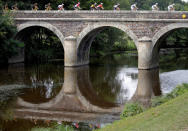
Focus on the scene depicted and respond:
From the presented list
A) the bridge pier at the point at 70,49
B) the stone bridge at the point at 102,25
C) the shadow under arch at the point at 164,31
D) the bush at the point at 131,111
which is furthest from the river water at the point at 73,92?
the shadow under arch at the point at 164,31

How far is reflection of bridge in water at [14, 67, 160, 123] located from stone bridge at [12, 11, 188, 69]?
14.2 feet

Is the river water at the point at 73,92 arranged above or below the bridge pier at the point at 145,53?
below

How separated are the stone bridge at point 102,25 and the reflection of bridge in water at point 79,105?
434cm

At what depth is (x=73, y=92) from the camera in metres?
21.9

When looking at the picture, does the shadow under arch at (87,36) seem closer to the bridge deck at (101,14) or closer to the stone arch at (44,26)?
the bridge deck at (101,14)

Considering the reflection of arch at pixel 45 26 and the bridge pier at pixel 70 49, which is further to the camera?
the reflection of arch at pixel 45 26

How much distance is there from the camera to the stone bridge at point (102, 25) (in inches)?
1126

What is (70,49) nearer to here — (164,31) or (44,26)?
(44,26)

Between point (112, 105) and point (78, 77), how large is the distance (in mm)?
9672

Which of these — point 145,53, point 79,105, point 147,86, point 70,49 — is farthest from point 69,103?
point 70,49

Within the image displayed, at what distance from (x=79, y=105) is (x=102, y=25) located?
44.4 feet

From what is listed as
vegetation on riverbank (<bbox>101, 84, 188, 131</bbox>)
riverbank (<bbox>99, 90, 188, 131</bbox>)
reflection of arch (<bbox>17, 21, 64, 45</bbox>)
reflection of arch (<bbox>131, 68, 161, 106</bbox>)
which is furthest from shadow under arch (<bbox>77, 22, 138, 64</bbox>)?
riverbank (<bbox>99, 90, 188, 131</bbox>)

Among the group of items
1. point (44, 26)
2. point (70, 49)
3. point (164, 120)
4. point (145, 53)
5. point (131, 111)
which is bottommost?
point (131, 111)

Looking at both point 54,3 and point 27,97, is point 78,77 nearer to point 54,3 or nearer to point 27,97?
point 27,97
